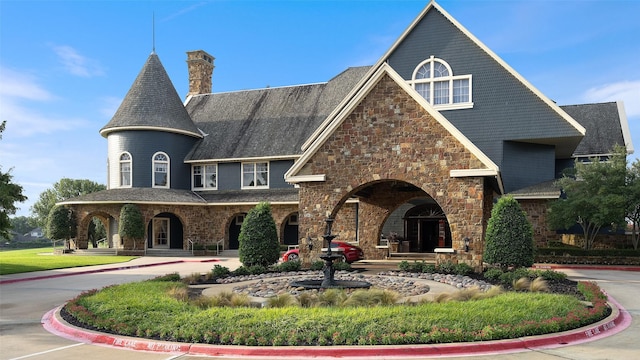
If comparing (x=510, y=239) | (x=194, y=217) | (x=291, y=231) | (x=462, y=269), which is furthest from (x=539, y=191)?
(x=194, y=217)

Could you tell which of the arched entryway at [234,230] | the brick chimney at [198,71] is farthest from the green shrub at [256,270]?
the brick chimney at [198,71]

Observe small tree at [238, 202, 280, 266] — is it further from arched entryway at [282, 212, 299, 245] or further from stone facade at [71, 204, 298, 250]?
arched entryway at [282, 212, 299, 245]

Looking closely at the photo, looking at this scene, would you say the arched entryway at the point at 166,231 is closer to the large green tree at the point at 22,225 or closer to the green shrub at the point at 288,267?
Result: the green shrub at the point at 288,267

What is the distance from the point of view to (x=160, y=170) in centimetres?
3934

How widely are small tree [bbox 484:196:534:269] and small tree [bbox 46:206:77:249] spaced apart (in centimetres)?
3028

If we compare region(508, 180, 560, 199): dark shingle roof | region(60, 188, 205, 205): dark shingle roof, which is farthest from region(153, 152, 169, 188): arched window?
region(508, 180, 560, 199): dark shingle roof

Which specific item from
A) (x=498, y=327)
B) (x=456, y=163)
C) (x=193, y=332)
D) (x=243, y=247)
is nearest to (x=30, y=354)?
(x=193, y=332)

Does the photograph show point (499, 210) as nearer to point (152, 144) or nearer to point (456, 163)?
point (456, 163)

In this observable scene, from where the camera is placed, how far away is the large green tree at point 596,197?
26.1 m

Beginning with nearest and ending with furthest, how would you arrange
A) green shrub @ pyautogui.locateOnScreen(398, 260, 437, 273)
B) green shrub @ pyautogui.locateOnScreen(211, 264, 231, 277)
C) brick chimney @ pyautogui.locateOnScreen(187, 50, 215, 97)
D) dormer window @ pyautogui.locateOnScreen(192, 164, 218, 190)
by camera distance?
green shrub @ pyautogui.locateOnScreen(211, 264, 231, 277)
green shrub @ pyautogui.locateOnScreen(398, 260, 437, 273)
dormer window @ pyautogui.locateOnScreen(192, 164, 218, 190)
brick chimney @ pyautogui.locateOnScreen(187, 50, 215, 97)

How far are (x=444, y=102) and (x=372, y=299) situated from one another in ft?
70.3

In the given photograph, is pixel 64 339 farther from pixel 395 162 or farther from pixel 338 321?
pixel 395 162

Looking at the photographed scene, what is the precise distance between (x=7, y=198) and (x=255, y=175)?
19417 millimetres

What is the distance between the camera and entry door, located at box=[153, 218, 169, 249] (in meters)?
39.6
